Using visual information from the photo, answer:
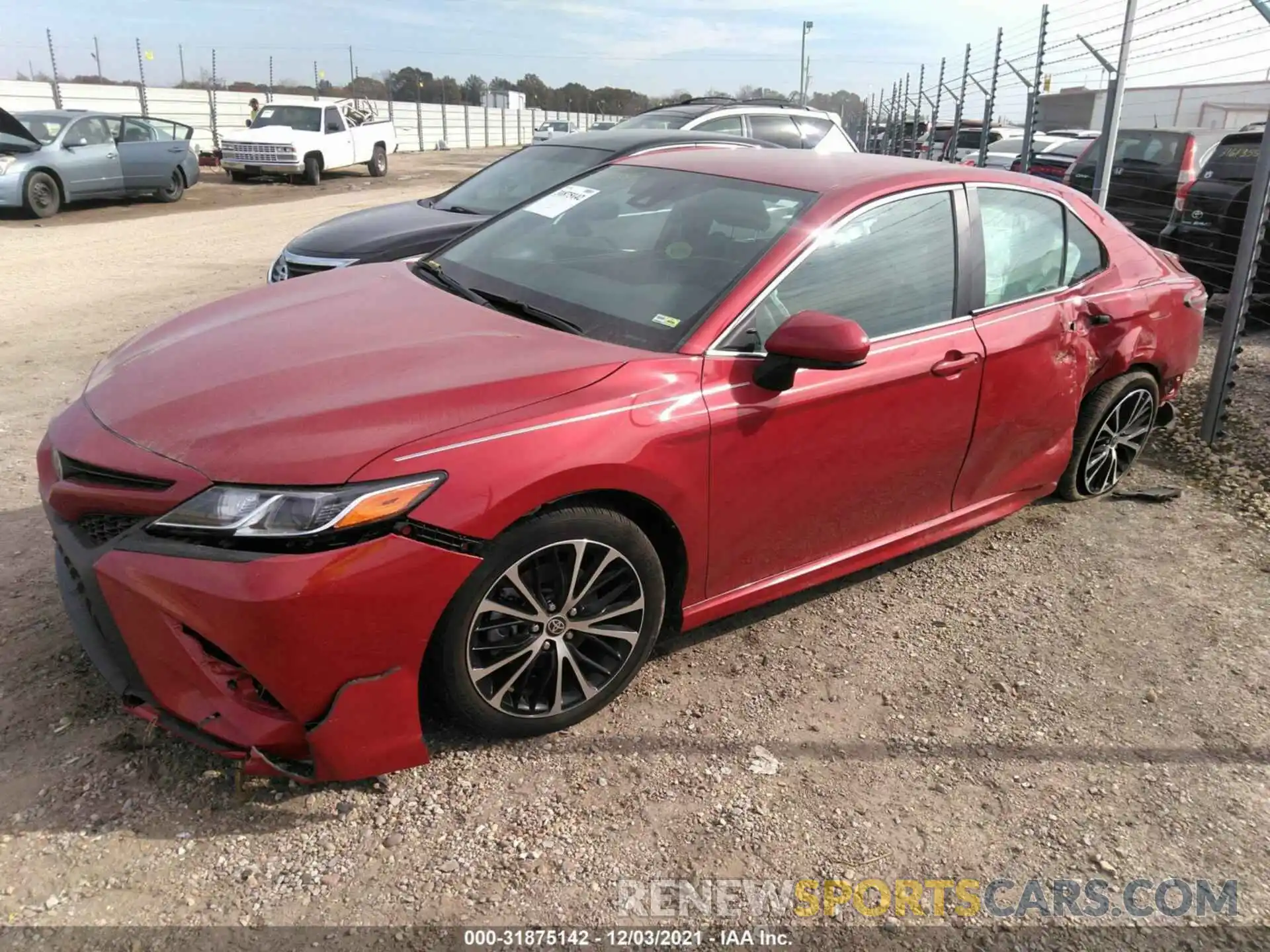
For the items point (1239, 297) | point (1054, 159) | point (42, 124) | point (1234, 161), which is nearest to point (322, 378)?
point (1239, 297)

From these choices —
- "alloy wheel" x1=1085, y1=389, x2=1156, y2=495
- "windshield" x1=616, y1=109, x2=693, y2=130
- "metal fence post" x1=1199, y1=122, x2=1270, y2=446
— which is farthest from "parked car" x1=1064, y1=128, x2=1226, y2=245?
"alloy wheel" x1=1085, y1=389, x2=1156, y2=495

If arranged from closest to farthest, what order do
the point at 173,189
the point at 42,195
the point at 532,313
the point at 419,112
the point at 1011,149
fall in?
1. the point at 532,313
2. the point at 42,195
3. the point at 173,189
4. the point at 1011,149
5. the point at 419,112

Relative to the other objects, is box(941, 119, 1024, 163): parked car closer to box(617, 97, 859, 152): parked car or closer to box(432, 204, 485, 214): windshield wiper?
box(617, 97, 859, 152): parked car

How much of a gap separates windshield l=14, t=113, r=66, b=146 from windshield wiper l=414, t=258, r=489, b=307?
13.9 meters

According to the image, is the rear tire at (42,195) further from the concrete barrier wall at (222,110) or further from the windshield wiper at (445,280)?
the windshield wiper at (445,280)

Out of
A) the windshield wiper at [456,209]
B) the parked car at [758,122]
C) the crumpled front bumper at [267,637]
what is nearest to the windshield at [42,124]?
the parked car at [758,122]

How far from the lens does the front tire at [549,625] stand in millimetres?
2547

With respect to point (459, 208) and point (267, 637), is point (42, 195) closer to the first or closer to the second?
point (459, 208)

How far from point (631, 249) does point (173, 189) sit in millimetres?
16687

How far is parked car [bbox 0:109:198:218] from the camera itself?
45.5 feet

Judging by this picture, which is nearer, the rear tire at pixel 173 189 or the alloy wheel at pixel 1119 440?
the alloy wheel at pixel 1119 440

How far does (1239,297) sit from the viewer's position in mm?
5414

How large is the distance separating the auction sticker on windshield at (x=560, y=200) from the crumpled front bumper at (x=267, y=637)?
2.03 metres

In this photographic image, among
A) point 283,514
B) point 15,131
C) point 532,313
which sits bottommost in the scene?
point 283,514
